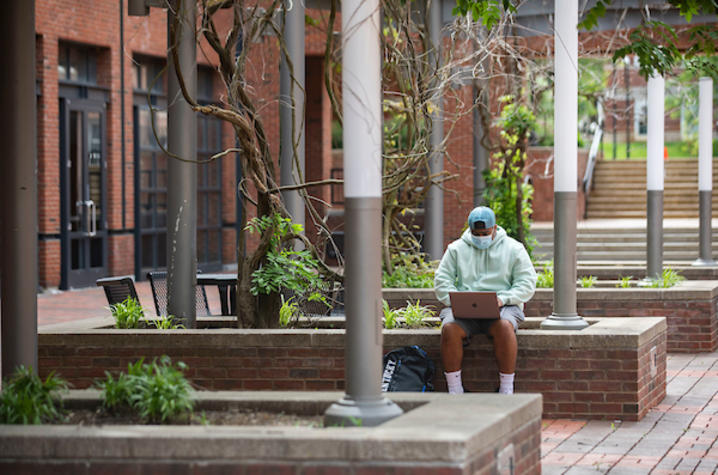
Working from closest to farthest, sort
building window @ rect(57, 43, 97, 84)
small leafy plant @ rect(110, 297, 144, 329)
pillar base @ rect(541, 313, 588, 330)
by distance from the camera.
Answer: pillar base @ rect(541, 313, 588, 330)
small leafy plant @ rect(110, 297, 144, 329)
building window @ rect(57, 43, 97, 84)

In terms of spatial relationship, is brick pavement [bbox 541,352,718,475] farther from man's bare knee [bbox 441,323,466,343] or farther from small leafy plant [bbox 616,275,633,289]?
small leafy plant [bbox 616,275,633,289]

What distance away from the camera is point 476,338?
342 inches

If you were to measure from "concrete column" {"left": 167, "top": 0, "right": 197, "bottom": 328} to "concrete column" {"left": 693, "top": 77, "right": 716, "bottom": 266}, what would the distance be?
8.20m

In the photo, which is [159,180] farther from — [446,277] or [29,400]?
[29,400]

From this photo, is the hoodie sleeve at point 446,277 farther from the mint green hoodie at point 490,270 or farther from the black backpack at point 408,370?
the black backpack at point 408,370

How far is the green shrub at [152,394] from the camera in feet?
18.8

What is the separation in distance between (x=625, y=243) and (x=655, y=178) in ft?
29.8

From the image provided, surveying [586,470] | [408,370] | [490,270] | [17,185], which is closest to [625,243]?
[490,270]

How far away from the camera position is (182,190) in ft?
31.1

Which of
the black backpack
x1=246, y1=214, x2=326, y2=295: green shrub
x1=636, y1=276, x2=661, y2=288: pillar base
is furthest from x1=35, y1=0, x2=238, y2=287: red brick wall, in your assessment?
the black backpack

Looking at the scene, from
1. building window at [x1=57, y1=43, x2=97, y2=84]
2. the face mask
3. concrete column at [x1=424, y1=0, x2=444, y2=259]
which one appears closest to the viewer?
the face mask

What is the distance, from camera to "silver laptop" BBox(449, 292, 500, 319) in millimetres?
8320

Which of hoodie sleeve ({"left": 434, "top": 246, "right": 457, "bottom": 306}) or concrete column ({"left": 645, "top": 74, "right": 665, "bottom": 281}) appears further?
concrete column ({"left": 645, "top": 74, "right": 665, "bottom": 281})

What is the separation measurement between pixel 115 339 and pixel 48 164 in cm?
1172
